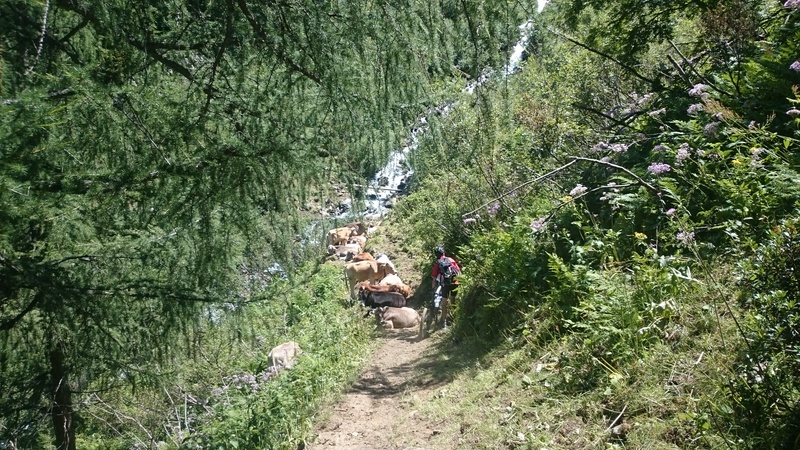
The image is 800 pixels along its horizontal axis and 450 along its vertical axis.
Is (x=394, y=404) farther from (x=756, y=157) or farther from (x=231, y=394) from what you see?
(x=756, y=157)

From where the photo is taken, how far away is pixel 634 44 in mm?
9195

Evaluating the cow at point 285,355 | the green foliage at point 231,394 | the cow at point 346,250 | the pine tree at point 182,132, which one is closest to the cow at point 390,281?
the cow at point 346,250

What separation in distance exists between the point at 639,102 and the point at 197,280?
257 inches

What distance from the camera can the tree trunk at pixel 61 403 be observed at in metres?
5.61

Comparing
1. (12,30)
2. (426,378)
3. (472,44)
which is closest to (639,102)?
(426,378)

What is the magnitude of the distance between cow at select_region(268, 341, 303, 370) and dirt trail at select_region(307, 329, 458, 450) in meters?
1.00

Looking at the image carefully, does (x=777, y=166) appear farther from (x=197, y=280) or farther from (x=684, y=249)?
(x=197, y=280)

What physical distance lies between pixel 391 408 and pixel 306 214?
4.00 m

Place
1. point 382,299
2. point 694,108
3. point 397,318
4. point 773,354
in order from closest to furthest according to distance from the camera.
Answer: point 773,354 → point 694,108 → point 397,318 → point 382,299

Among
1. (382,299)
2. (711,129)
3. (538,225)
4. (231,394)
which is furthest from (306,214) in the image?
(382,299)

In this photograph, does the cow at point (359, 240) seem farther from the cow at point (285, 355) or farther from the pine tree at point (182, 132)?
the pine tree at point (182, 132)

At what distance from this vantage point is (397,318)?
557 inches

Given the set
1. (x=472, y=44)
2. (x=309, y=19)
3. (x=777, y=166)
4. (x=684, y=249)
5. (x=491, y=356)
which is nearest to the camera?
(x=472, y=44)

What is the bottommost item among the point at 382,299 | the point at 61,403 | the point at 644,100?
the point at 382,299
